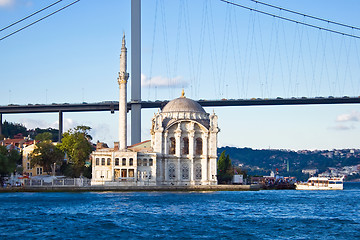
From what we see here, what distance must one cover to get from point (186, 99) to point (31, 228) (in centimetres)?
4825

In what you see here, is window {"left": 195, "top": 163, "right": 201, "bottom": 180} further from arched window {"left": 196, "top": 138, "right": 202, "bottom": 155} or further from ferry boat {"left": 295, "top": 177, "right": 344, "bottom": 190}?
ferry boat {"left": 295, "top": 177, "right": 344, "bottom": 190}

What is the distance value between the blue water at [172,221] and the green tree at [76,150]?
27.4m

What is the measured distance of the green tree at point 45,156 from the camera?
75.1 metres

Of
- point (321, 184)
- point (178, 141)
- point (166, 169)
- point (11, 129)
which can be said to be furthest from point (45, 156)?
point (11, 129)

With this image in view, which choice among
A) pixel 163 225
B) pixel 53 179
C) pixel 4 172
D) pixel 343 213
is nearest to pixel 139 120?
pixel 53 179

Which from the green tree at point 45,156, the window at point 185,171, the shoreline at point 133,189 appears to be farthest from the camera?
the green tree at point 45,156

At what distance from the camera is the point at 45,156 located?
7550cm

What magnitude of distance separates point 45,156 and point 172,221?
4413 centimetres

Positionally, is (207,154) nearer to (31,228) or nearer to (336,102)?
(336,102)

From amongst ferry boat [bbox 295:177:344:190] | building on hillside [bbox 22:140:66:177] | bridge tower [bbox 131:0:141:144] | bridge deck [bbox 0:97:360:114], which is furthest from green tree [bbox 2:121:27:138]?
ferry boat [bbox 295:177:344:190]

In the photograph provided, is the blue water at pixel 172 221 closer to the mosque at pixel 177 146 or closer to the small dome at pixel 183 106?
the mosque at pixel 177 146

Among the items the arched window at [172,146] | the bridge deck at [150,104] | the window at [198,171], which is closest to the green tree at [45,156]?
the arched window at [172,146]

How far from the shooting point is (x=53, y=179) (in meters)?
68.7

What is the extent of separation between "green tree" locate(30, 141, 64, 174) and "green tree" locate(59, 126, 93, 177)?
1330 millimetres
